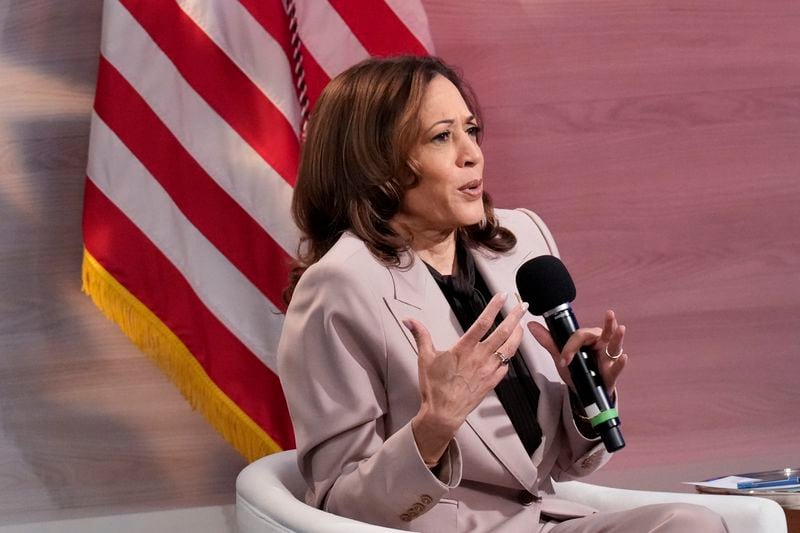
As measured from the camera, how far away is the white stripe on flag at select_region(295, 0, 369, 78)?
255 cm

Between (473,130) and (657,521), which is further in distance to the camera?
(473,130)

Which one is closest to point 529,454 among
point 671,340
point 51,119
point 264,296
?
point 264,296

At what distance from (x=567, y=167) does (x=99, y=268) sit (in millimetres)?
1183

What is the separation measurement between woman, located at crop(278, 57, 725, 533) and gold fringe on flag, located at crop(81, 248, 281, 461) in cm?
64

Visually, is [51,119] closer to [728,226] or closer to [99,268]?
[99,268]

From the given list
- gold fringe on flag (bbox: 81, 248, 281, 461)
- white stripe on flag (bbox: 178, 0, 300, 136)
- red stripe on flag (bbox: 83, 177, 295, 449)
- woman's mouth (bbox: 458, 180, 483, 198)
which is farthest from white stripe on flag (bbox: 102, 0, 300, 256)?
woman's mouth (bbox: 458, 180, 483, 198)

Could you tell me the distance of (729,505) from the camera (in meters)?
1.74

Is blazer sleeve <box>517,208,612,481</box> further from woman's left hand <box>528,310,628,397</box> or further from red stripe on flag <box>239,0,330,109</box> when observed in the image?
red stripe on flag <box>239,0,330,109</box>

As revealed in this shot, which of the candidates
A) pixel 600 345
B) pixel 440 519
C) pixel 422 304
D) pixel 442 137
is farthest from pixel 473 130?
pixel 440 519

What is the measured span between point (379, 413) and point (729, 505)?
1.91 feet

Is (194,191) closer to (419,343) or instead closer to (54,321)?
(54,321)

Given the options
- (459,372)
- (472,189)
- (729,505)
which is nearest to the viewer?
(459,372)

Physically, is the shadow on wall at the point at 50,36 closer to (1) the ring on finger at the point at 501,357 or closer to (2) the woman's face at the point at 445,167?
(2) the woman's face at the point at 445,167

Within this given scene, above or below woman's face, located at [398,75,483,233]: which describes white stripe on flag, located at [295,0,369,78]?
below
